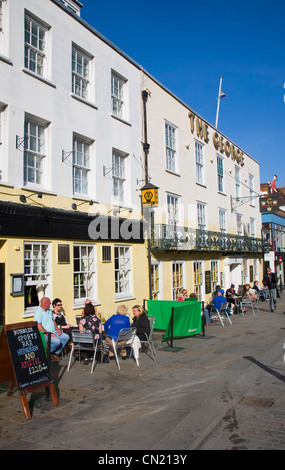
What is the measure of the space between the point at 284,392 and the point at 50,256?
263 inches

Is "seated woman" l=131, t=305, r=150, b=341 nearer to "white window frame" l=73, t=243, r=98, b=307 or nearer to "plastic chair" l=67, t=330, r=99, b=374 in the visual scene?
"plastic chair" l=67, t=330, r=99, b=374

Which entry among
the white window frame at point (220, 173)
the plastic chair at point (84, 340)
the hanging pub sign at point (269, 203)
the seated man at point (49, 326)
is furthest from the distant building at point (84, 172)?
the hanging pub sign at point (269, 203)

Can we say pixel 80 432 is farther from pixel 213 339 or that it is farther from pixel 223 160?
pixel 223 160

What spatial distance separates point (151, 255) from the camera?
50.8 ft

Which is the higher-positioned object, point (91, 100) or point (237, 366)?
point (91, 100)

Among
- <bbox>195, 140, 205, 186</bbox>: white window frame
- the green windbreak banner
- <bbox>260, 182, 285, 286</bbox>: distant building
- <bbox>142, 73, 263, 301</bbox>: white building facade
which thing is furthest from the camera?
<bbox>260, 182, 285, 286</bbox>: distant building

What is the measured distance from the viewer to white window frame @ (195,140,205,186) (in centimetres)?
2072

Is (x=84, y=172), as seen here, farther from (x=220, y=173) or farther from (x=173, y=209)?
(x=220, y=173)

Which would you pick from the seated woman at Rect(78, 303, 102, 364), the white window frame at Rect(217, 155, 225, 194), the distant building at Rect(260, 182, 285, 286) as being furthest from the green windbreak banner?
the distant building at Rect(260, 182, 285, 286)

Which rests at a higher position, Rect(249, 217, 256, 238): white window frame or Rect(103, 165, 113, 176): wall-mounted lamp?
Rect(103, 165, 113, 176): wall-mounted lamp

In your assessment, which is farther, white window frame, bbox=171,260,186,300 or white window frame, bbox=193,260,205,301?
white window frame, bbox=193,260,205,301

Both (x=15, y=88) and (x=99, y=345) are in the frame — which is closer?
(x=99, y=345)

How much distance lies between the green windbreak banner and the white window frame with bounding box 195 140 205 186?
9486 mm
